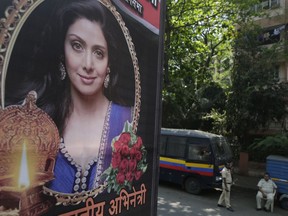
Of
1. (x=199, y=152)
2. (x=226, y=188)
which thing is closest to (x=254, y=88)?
(x=199, y=152)

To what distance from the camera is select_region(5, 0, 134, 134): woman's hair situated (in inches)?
69.6

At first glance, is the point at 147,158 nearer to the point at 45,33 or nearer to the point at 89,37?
the point at 89,37

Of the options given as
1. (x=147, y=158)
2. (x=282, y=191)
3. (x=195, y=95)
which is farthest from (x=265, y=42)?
(x=147, y=158)

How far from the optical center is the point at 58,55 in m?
1.90

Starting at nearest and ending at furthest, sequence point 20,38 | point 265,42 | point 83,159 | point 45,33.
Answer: point 20,38
point 45,33
point 83,159
point 265,42

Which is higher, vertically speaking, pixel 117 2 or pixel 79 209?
pixel 117 2

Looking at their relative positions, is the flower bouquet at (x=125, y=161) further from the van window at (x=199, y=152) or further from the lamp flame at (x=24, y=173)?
the van window at (x=199, y=152)

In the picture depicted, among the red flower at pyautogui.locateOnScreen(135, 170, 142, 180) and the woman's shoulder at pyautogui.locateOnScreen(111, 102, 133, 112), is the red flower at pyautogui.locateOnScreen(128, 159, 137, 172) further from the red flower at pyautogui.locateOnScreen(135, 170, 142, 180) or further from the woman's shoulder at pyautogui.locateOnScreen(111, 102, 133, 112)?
the woman's shoulder at pyautogui.locateOnScreen(111, 102, 133, 112)

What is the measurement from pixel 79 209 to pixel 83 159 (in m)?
0.28

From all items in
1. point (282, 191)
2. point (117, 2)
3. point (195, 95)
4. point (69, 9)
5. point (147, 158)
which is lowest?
point (282, 191)

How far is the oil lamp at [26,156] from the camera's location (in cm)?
160

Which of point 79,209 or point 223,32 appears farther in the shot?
point 223,32

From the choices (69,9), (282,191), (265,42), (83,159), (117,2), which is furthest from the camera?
(265,42)

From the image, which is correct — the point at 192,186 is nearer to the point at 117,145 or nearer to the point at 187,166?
the point at 187,166
